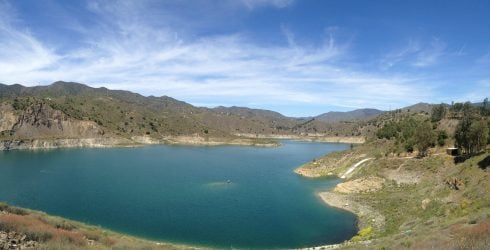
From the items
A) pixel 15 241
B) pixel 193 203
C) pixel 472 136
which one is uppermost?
pixel 472 136

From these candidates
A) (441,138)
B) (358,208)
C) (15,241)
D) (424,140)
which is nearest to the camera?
(15,241)

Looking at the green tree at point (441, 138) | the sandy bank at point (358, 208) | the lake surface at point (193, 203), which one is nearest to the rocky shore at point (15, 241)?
the lake surface at point (193, 203)

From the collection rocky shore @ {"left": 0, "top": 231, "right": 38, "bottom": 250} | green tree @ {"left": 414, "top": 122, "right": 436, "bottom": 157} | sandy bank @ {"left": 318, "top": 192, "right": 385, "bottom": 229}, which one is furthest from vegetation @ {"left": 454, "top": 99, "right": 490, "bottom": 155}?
rocky shore @ {"left": 0, "top": 231, "right": 38, "bottom": 250}

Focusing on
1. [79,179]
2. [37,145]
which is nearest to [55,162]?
[79,179]

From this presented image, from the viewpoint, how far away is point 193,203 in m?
50.2

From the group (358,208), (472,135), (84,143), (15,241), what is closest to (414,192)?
(358,208)

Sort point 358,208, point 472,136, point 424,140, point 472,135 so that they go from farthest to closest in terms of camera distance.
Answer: point 424,140
point 472,136
point 472,135
point 358,208

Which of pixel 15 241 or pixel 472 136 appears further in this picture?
pixel 472 136

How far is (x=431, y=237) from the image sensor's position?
1967 cm

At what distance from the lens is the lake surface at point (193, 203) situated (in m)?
37.3

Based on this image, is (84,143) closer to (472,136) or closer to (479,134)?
(472,136)

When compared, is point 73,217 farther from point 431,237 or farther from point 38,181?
point 431,237

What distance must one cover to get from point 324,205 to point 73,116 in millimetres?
159160

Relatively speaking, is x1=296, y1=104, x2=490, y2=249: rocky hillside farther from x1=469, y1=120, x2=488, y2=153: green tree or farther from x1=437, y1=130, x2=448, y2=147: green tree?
x1=469, y1=120, x2=488, y2=153: green tree
